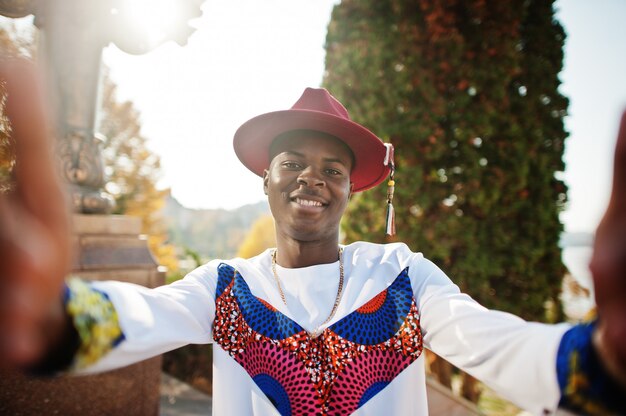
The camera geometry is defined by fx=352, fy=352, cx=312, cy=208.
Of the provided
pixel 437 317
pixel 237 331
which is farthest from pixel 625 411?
pixel 237 331

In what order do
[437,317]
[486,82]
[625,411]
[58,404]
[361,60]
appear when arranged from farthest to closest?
[361,60], [486,82], [58,404], [437,317], [625,411]

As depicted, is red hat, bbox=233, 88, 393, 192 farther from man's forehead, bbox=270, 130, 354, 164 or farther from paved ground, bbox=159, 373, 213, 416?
paved ground, bbox=159, 373, 213, 416

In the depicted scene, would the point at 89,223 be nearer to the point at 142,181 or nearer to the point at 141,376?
the point at 141,376

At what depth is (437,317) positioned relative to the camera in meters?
1.52

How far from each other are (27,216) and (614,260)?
1112 mm

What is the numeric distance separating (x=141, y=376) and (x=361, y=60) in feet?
15.1

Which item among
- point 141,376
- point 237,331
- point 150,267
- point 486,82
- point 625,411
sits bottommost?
point 141,376

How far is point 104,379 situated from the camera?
2.60 metres

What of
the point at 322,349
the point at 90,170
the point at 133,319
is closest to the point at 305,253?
the point at 322,349

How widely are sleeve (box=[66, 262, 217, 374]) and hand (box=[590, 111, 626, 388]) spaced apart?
121cm

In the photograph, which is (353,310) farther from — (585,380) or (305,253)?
(585,380)

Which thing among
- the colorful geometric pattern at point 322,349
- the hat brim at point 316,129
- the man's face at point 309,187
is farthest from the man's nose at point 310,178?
the colorful geometric pattern at point 322,349

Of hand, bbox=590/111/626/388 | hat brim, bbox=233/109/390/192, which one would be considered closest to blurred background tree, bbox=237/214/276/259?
hat brim, bbox=233/109/390/192

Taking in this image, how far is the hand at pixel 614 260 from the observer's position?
63 centimetres
